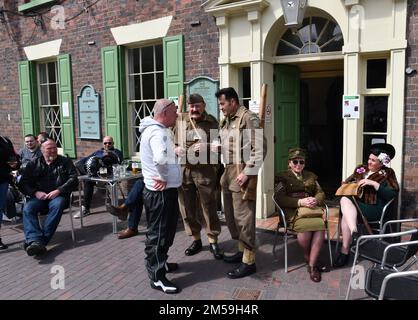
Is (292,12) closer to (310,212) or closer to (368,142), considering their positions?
(368,142)

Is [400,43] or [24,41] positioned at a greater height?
[24,41]

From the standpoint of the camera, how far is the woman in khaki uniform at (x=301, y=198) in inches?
156

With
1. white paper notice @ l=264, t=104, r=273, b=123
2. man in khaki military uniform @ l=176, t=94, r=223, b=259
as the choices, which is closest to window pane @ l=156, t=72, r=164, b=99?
white paper notice @ l=264, t=104, r=273, b=123

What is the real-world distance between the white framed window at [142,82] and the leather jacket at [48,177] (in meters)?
2.23

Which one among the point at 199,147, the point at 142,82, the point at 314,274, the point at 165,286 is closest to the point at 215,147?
the point at 199,147

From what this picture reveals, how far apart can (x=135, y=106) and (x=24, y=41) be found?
3430 millimetres

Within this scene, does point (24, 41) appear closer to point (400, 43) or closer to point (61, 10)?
point (61, 10)

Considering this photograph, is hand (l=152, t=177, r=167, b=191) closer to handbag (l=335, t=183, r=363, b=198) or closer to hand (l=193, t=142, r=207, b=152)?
hand (l=193, t=142, r=207, b=152)

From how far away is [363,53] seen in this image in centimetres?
487

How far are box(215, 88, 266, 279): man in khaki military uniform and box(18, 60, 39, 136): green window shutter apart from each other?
6.25 metres

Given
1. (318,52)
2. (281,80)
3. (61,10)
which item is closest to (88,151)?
(61,10)

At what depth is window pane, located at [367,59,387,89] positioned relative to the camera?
197 inches

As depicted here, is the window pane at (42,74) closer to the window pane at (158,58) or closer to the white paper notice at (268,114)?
the window pane at (158,58)
